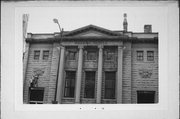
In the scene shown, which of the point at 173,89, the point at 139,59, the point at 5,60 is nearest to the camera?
the point at 173,89

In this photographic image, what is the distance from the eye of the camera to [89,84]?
367cm

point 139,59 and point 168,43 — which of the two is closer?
point 168,43

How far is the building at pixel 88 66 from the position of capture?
129 inches

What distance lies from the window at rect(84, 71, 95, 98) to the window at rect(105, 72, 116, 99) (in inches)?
11.5

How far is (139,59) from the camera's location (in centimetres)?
360

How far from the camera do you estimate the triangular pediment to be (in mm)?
3138

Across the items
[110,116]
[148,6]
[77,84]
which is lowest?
[110,116]

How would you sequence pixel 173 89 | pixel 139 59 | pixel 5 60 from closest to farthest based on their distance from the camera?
pixel 173 89, pixel 5 60, pixel 139 59

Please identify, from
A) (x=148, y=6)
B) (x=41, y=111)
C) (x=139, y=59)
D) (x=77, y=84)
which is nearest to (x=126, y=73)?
(x=139, y=59)

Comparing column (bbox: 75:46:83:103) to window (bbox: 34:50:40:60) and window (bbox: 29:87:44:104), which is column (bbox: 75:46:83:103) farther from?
window (bbox: 34:50:40:60)

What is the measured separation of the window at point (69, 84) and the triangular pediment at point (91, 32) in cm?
93

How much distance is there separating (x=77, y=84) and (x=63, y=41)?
3.13 feet

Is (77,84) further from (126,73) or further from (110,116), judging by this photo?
(110,116)

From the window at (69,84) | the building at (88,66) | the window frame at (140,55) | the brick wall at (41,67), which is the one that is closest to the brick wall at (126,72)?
the building at (88,66)
